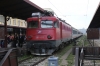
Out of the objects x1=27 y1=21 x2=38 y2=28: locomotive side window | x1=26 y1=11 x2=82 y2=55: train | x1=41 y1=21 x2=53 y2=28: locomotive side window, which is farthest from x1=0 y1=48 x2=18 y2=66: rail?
x1=27 y1=21 x2=38 y2=28: locomotive side window

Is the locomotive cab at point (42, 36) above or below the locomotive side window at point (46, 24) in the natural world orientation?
below

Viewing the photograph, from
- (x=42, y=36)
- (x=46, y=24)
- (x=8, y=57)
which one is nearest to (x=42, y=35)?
(x=42, y=36)

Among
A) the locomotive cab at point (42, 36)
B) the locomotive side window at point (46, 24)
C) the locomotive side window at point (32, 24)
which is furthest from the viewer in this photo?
the locomotive side window at point (32, 24)

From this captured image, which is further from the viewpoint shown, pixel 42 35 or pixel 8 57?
pixel 42 35

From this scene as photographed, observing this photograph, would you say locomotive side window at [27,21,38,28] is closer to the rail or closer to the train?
the train

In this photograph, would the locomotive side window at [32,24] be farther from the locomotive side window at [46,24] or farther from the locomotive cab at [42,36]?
the locomotive side window at [46,24]

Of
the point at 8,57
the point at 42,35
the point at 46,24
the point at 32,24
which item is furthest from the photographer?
the point at 32,24

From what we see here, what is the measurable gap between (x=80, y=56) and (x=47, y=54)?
11.5 meters

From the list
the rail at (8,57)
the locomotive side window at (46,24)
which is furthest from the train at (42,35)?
the rail at (8,57)

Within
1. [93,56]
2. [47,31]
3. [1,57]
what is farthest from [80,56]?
[47,31]

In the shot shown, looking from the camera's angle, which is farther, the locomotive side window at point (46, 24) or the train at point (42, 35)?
the locomotive side window at point (46, 24)

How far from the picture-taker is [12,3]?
1508 cm

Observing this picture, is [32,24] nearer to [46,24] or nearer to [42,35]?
[46,24]

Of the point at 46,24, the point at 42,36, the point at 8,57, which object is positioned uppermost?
the point at 46,24
